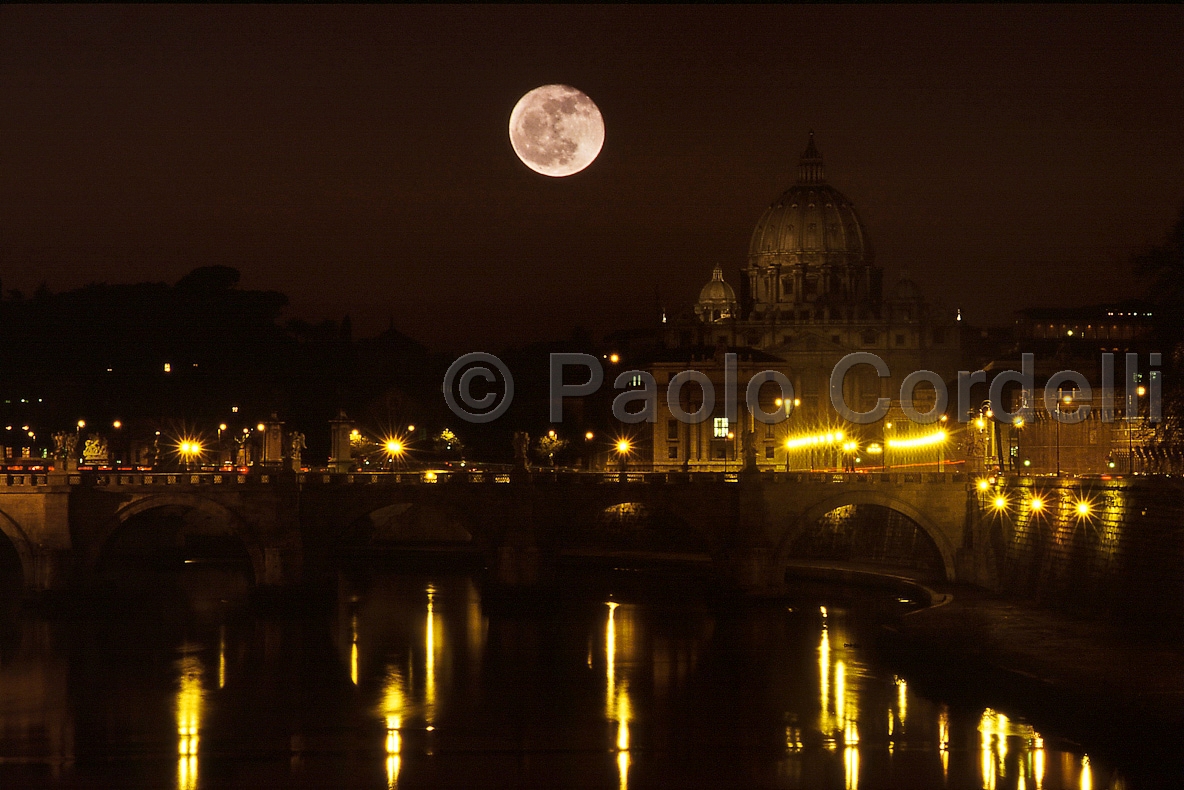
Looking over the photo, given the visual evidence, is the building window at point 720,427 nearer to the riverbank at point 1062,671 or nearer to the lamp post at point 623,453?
the lamp post at point 623,453

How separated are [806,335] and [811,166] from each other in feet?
96.8

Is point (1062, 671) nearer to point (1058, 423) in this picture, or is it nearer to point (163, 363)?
point (1058, 423)

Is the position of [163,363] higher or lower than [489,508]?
higher

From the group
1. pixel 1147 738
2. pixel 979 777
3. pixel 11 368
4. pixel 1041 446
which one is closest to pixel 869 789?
pixel 979 777

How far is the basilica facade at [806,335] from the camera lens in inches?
4936

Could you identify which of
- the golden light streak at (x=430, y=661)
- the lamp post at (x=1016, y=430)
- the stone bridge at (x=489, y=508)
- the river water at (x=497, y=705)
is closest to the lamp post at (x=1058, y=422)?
the lamp post at (x=1016, y=430)

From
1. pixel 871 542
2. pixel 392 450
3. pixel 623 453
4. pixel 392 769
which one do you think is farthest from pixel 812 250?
pixel 392 769

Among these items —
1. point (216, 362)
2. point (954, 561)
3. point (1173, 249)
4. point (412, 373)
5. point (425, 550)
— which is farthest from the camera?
point (412, 373)

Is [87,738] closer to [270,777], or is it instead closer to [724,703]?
[270,777]

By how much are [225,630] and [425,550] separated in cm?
2752

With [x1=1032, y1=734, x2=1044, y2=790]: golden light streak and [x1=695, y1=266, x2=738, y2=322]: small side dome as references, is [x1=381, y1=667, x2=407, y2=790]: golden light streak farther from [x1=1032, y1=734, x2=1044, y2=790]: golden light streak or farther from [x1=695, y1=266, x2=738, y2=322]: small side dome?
[x1=695, y1=266, x2=738, y2=322]: small side dome

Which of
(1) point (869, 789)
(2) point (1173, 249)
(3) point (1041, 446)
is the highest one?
(2) point (1173, 249)

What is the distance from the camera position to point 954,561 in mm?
66125

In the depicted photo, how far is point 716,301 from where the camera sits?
539 ft
